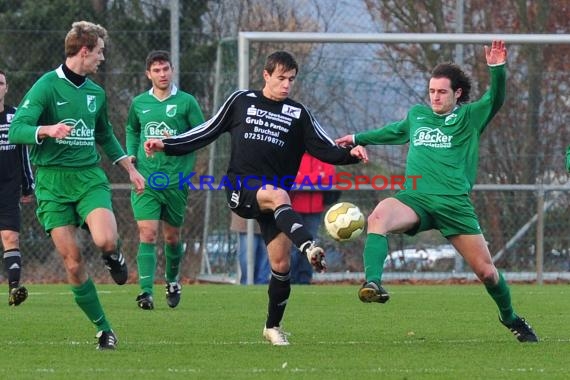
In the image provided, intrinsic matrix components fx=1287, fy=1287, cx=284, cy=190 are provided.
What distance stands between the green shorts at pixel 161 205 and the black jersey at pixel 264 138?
3266 millimetres

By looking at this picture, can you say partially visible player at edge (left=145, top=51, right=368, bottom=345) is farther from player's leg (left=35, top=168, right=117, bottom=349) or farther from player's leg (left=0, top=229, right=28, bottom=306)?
player's leg (left=0, top=229, right=28, bottom=306)

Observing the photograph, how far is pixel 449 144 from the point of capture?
822 cm

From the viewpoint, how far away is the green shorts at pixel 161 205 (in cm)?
1140

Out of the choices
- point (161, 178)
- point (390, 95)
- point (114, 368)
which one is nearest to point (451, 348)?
point (114, 368)

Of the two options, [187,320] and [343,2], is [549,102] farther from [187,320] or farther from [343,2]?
[187,320]

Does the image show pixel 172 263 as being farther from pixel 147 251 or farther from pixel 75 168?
pixel 75 168

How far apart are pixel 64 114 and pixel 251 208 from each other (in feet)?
4.15

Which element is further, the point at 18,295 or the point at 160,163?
the point at 160,163

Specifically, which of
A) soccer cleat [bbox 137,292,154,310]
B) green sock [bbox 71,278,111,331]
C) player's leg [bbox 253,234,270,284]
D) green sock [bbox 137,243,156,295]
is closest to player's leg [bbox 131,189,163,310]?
green sock [bbox 137,243,156,295]

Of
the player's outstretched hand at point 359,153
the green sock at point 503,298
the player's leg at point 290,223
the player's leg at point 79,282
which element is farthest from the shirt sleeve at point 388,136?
the player's leg at point 79,282

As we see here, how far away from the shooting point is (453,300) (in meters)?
12.3

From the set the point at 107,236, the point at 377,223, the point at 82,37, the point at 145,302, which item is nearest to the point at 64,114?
the point at 82,37

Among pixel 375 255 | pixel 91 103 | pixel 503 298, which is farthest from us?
pixel 503 298

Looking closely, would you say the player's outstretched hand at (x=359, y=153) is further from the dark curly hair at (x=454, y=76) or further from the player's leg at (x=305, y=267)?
the player's leg at (x=305, y=267)
